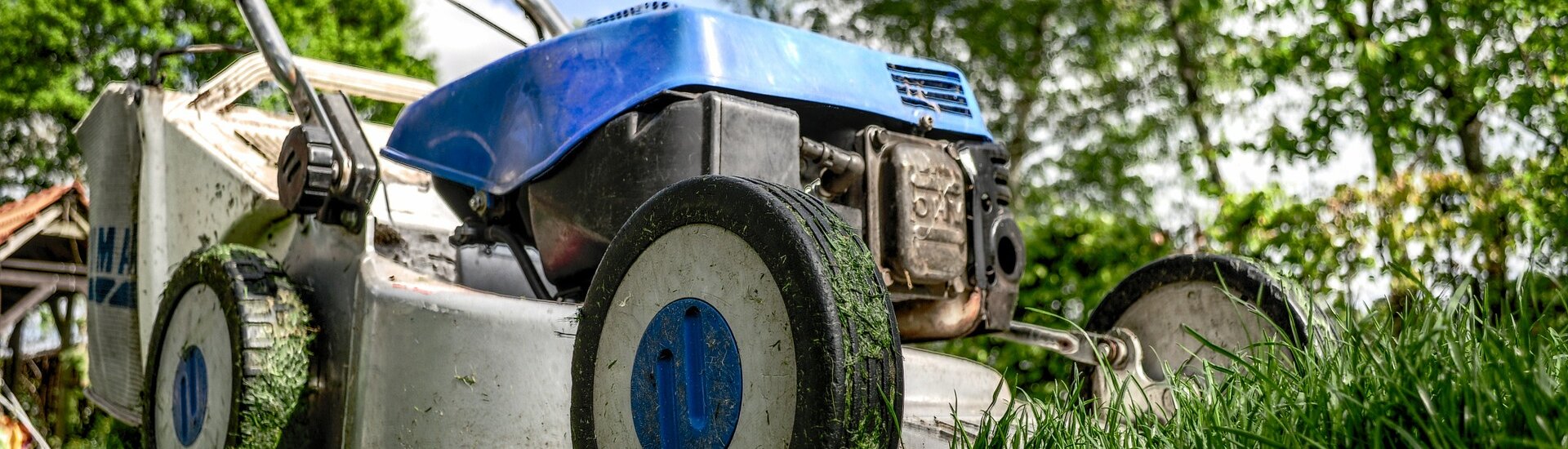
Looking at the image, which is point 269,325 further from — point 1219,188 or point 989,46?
point 989,46

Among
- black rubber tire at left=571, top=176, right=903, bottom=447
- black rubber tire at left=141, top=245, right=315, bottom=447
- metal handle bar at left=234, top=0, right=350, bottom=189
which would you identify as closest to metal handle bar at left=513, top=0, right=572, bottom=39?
metal handle bar at left=234, top=0, right=350, bottom=189

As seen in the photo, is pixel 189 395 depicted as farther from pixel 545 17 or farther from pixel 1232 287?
pixel 1232 287

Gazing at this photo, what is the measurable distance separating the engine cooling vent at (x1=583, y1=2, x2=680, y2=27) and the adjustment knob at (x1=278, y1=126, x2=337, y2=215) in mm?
556

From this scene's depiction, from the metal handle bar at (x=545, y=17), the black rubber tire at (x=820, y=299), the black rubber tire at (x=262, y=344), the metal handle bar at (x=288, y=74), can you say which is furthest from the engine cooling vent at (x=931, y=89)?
the metal handle bar at (x=545, y=17)

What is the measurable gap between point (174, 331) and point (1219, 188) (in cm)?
432

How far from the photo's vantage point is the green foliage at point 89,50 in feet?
47.5

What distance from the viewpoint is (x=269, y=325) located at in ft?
7.55

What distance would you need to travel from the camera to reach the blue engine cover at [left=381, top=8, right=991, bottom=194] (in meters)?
2.11

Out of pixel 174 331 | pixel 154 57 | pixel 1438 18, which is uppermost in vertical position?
pixel 1438 18

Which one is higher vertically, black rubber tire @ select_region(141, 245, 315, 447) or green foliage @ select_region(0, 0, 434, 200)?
green foliage @ select_region(0, 0, 434, 200)

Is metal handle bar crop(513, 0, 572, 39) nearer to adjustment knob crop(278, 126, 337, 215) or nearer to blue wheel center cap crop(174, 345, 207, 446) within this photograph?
adjustment knob crop(278, 126, 337, 215)

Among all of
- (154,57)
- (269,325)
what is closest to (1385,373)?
(269,325)

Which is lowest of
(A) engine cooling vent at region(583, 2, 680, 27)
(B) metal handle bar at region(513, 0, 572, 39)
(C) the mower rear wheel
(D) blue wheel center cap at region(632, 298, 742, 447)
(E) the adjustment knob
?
(D) blue wheel center cap at region(632, 298, 742, 447)

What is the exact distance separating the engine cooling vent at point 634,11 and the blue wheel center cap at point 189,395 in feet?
3.29
